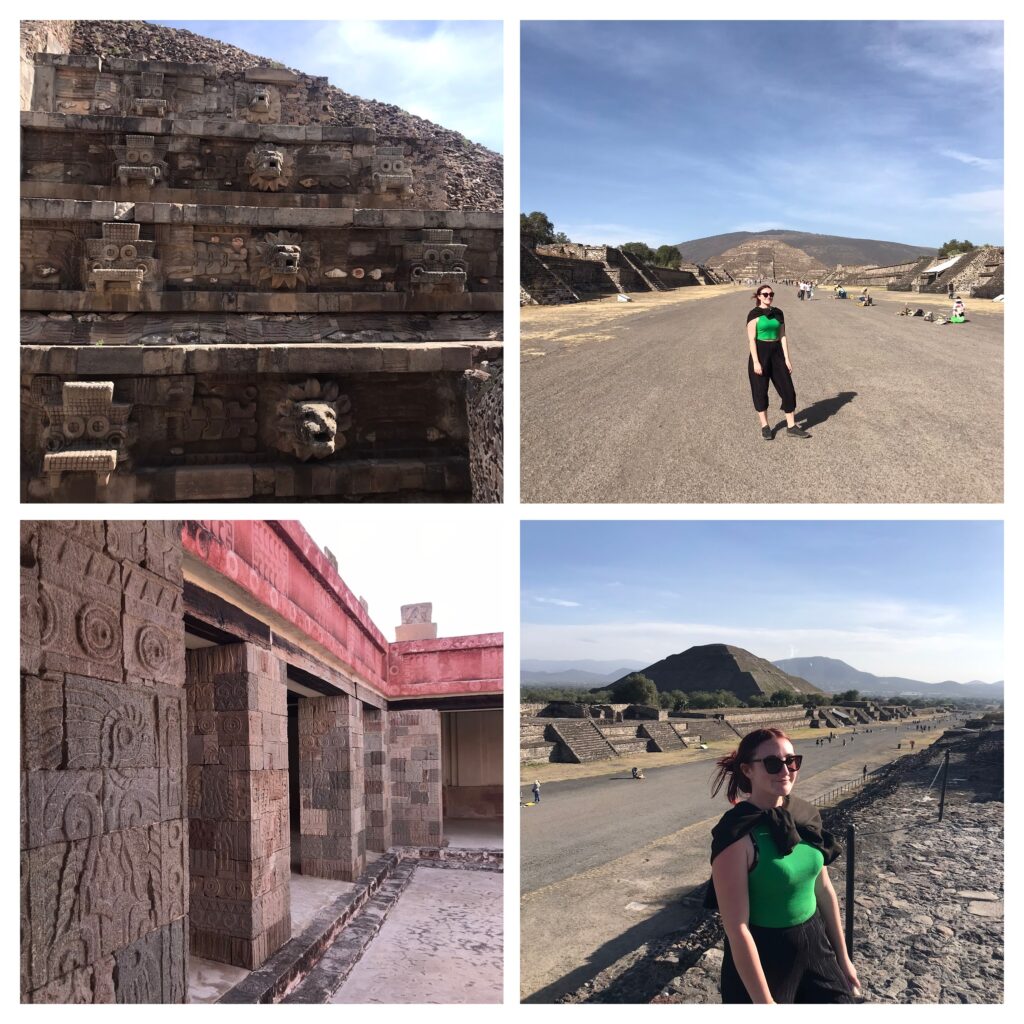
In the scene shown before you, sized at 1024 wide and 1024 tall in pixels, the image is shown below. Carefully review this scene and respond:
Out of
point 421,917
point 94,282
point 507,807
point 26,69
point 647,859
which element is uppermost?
point 26,69

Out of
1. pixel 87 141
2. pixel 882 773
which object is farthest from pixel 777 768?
pixel 87 141

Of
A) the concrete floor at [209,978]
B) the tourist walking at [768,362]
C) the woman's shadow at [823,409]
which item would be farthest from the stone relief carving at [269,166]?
the concrete floor at [209,978]

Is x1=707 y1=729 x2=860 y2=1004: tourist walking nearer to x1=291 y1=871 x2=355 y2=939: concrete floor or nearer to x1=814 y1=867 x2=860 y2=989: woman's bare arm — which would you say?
x1=814 y1=867 x2=860 y2=989: woman's bare arm

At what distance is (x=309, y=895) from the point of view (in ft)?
23.3

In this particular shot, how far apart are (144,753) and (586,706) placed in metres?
12.7

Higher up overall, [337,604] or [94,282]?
[94,282]

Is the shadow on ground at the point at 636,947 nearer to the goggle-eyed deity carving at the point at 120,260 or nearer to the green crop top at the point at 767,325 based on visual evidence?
the green crop top at the point at 767,325

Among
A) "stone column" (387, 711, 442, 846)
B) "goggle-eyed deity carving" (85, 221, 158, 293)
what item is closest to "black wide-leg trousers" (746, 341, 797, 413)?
"goggle-eyed deity carving" (85, 221, 158, 293)

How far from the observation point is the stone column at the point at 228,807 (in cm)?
463

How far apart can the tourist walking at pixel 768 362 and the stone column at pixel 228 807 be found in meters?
3.90

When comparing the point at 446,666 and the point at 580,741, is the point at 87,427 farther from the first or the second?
the point at 580,741

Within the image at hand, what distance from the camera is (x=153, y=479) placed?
575 centimetres

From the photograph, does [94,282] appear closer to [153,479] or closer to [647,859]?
[153,479]

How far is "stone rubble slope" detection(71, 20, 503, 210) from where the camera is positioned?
10789 millimetres
